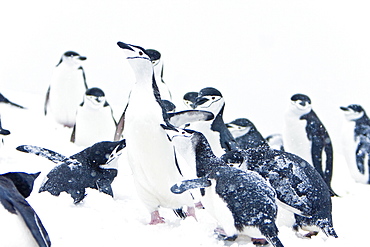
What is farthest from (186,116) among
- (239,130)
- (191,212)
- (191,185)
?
(239,130)

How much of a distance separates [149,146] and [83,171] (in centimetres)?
68

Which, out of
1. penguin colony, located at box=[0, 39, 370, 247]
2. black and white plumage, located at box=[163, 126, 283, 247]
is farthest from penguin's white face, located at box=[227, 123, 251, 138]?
black and white plumage, located at box=[163, 126, 283, 247]

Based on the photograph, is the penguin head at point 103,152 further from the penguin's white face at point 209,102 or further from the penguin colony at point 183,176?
the penguin's white face at point 209,102

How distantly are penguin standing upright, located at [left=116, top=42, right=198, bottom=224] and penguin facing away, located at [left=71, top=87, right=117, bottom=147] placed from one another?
12.6ft

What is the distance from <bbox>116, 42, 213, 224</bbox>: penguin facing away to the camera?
372 centimetres

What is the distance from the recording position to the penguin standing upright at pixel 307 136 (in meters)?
7.62

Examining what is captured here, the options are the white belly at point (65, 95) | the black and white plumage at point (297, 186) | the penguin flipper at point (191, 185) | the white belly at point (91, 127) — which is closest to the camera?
the penguin flipper at point (191, 185)

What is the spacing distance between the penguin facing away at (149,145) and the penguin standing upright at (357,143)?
5812 millimetres

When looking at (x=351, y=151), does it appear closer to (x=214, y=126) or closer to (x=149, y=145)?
(x=214, y=126)

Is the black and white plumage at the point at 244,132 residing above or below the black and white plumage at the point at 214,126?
below

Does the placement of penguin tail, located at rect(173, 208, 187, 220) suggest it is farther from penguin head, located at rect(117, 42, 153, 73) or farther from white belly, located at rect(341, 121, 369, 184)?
white belly, located at rect(341, 121, 369, 184)

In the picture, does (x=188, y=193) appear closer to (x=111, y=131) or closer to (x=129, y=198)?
(x=129, y=198)

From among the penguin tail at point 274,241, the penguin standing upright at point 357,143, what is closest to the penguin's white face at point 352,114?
the penguin standing upright at point 357,143

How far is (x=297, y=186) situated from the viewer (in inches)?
140
